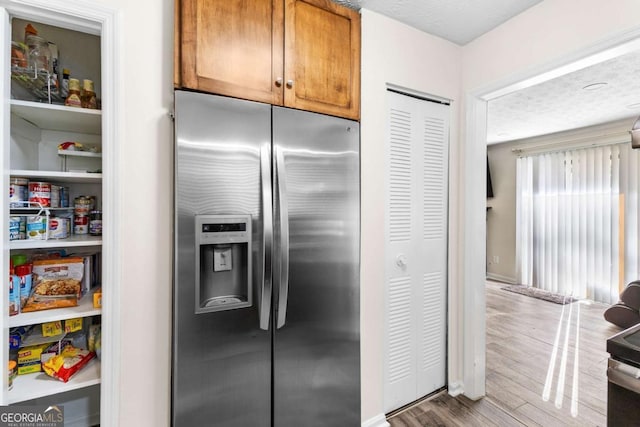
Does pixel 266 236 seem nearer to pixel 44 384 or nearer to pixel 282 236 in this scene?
pixel 282 236

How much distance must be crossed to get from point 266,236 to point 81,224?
99 centimetres

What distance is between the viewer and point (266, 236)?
4.41 feet

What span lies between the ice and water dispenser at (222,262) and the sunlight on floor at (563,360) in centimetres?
242

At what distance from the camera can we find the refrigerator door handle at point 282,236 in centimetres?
138

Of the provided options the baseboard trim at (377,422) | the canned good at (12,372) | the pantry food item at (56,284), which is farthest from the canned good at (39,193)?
the baseboard trim at (377,422)

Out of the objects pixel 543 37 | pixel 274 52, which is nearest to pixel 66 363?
pixel 274 52

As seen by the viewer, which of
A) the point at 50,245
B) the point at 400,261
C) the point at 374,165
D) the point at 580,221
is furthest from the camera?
the point at 580,221

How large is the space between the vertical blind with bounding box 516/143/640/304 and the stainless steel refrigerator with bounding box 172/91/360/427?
192 inches

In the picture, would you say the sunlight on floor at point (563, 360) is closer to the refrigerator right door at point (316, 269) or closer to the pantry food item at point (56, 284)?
the refrigerator right door at point (316, 269)

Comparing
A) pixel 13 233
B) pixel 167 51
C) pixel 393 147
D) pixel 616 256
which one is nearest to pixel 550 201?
pixel 616 256

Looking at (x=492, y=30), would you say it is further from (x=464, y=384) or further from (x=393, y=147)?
(x=464, y=384)

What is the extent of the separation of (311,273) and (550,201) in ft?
17.7

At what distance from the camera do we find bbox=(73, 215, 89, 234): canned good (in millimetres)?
1481

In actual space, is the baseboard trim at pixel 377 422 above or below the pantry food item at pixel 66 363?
below
